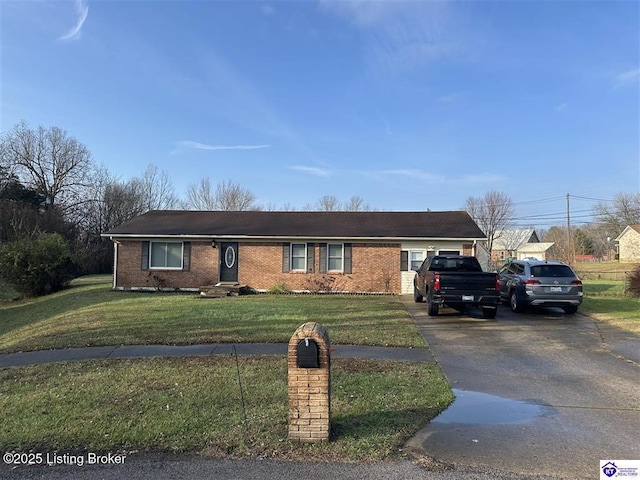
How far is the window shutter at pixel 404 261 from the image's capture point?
2081cm

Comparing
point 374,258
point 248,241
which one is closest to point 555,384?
point 374,258

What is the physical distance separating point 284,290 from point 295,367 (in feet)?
53.9

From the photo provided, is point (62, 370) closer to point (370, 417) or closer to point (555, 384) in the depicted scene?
point (370, 417)

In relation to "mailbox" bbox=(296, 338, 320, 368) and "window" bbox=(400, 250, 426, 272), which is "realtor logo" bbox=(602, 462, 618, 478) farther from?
"window" bbox=(400, 250, 426, 272)

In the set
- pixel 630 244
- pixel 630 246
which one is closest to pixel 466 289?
pixel 630 246

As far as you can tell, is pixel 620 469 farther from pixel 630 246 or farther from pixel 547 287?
pixel 630 246

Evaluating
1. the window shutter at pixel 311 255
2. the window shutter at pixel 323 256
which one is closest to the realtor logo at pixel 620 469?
the window shutter at pixel 323 256

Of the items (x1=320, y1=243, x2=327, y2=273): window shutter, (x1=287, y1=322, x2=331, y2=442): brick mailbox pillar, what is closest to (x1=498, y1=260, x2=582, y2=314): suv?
(x1=320, y1=243, x2=327, y2=273): window shutter

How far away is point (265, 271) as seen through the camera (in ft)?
69.5

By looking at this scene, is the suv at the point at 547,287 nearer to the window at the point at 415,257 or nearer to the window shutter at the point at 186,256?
the window at the point at 415,257

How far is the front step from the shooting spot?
63.2 ft

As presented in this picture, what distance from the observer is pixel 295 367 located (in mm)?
4410

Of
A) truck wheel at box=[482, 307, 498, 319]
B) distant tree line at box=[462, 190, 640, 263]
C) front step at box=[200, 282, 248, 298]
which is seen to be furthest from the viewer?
distant tree line at box=[462, 190, 640, 263]

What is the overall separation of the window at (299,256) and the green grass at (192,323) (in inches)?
205
